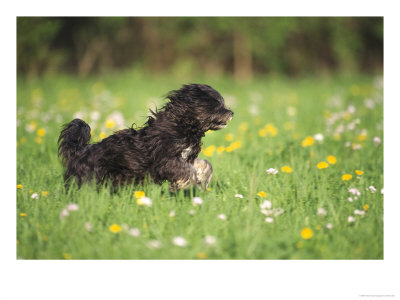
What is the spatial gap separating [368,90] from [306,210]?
7.08 meters

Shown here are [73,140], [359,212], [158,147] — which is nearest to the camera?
[359,212]

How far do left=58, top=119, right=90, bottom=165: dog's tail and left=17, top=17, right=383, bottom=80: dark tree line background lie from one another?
802 centimetres

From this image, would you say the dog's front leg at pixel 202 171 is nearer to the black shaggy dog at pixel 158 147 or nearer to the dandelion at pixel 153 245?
the black shaggy dog at pixel 158 147

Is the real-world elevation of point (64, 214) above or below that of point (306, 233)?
above

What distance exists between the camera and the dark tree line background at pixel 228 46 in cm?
1184

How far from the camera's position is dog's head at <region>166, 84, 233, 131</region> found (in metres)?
3.46

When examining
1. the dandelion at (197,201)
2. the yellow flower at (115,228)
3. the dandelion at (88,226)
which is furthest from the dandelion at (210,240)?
the dandelion at (88,226)

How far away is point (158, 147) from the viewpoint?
135 inches

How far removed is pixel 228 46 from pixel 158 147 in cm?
1146

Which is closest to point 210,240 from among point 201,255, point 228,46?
point 201,255

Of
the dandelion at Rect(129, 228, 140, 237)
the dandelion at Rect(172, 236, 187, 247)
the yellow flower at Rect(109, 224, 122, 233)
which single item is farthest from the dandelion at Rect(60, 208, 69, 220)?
the dandelion at Rect(172, 236, 187, 247)

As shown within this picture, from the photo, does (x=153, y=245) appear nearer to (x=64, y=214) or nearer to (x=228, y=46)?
(x=64, y=214)

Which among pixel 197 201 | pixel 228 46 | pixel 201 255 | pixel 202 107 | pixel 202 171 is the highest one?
pixel 228 46
